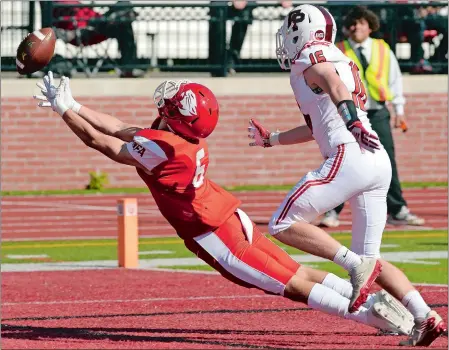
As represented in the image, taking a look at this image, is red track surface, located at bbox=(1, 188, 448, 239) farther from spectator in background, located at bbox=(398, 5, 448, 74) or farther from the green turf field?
spectator in background, located at bbox=(398, 5, 448, 74)

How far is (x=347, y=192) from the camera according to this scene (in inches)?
324

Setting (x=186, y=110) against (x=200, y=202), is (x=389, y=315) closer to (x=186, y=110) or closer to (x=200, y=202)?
(x=200, y=202)

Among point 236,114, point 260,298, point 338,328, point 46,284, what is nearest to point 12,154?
point 236,114

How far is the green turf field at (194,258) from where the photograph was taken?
1278 centimetres

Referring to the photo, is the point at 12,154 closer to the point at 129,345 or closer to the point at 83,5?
the point at 83,5

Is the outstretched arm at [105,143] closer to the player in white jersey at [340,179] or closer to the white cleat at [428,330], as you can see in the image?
the player in white jersey at [340,179]

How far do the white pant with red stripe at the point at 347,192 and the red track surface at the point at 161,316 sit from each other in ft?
2.31

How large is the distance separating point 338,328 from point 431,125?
1416 centimetres

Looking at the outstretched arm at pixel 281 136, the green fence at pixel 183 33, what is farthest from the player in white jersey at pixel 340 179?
the green fence at pixel 183 33

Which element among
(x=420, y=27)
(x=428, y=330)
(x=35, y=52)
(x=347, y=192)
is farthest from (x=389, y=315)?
(x=420, y=27)

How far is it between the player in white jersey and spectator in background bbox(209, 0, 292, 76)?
1415cm

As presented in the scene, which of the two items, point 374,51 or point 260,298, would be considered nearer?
point 260,298

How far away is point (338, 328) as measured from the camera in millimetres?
9016

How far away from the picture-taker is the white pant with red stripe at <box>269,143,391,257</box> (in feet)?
27.0
